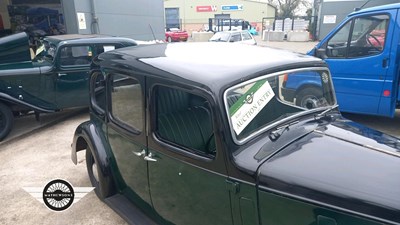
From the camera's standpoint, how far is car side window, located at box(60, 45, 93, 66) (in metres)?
5.95

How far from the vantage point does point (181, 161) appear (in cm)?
218

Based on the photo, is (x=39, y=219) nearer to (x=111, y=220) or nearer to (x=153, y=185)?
(x=111, y=220)

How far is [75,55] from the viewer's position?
239 inches

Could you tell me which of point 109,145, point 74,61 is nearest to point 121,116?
point 109,145

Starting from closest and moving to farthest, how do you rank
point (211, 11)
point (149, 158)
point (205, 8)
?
point (149, 158), point (205, 8), point (211, 11)

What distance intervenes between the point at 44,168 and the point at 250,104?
3.43 meters

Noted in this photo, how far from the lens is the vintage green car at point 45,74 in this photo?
5.39m

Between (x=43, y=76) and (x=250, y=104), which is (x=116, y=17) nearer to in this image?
(x=43, y=76)

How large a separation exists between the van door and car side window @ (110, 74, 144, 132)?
3.80m

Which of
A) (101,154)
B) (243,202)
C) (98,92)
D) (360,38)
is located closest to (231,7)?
(360,38)

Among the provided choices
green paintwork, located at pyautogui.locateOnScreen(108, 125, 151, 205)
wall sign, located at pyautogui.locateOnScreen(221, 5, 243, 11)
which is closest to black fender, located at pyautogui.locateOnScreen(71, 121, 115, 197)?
green paintwork, located at pyautogui.locateOnScreen(108, 125, 151, 205)

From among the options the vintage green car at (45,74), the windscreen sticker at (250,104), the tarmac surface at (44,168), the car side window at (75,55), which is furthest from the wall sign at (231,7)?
the windscreen sticker at (250,104)

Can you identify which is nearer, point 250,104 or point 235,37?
point 250,104

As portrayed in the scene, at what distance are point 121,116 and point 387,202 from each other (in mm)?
2151
